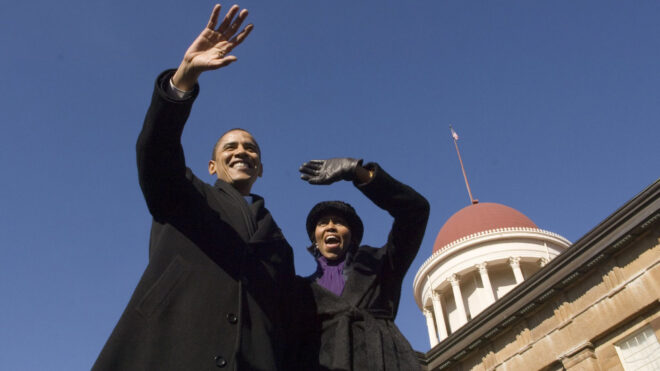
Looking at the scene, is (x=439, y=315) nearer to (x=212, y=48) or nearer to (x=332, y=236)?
(x=332, y=236)

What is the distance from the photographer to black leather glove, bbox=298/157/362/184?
281 cm

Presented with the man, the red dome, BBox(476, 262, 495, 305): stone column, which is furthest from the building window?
the red dome

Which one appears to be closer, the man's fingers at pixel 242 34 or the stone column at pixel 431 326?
the man's fingers at pixel 242 34

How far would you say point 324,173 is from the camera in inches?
112

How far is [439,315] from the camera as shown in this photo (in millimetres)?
41219

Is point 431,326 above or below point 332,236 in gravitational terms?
above

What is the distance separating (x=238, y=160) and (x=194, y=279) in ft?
3.00

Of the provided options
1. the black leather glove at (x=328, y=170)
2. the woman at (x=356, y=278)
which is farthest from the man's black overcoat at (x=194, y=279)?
the black leather glove at (x=328, y=170)

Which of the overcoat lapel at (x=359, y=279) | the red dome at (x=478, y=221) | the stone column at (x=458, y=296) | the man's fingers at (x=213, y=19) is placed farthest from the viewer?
the red dome at (x=478, y=221)

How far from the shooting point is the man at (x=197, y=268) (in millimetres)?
2299

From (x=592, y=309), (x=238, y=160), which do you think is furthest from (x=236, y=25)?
(x=592, y=309)

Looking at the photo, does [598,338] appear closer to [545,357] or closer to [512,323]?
[545,357]

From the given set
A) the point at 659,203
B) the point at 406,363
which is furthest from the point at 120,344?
the point at 659,203

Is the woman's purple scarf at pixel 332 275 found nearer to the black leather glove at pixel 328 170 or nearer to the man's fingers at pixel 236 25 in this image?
the black leather glove at pixel 328 170
